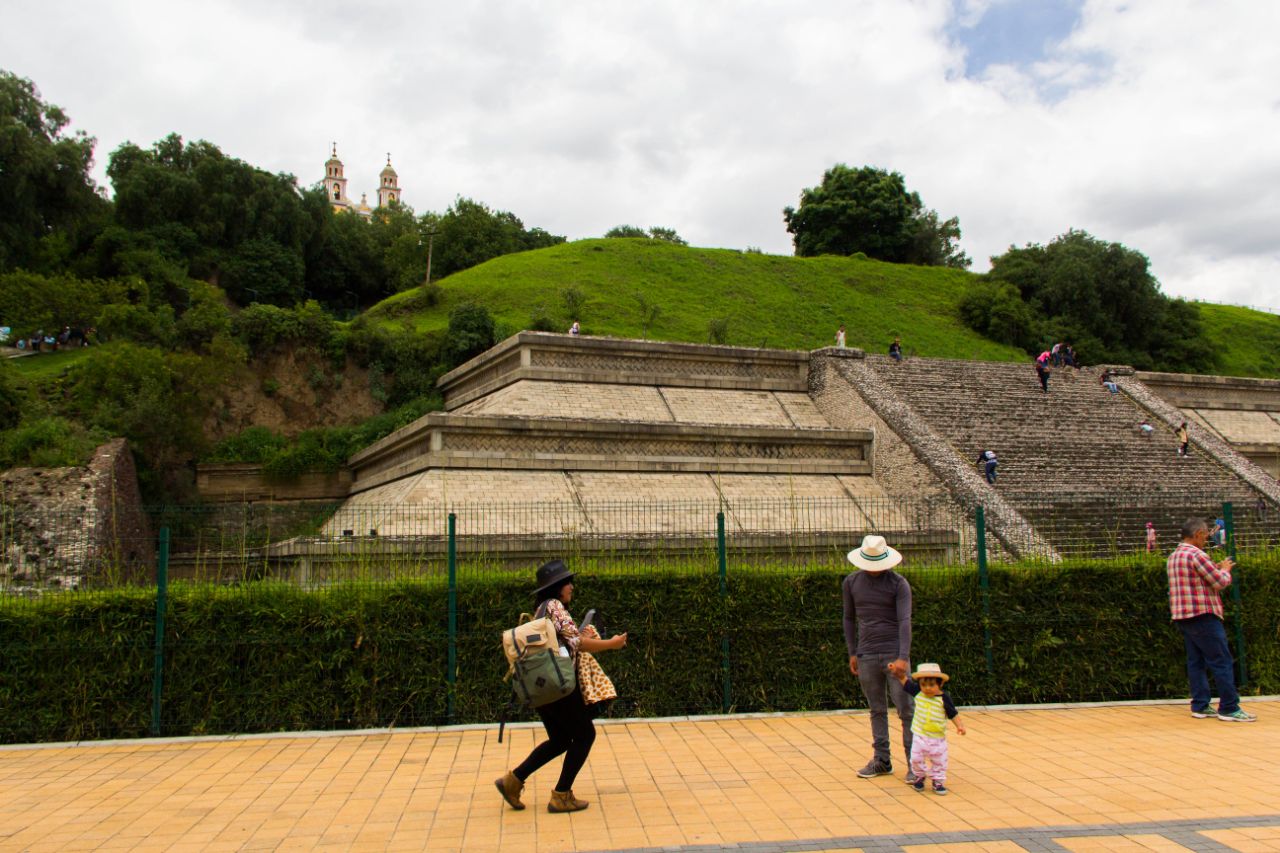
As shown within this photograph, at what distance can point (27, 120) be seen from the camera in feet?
106

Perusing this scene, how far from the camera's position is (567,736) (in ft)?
18.9

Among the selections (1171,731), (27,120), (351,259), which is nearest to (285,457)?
(1171,731)

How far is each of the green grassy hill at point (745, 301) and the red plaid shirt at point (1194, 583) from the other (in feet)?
65.1

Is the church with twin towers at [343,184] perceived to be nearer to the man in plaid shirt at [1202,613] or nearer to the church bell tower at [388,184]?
the church bell tower at [388,184]

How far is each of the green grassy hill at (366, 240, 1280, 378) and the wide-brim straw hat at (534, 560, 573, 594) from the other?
2035 cm

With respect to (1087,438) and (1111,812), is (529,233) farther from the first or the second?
(1111,812)

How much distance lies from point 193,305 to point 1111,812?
2710 centimetres

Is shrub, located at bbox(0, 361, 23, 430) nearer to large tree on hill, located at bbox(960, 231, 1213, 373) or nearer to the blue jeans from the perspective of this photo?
the blue jeans

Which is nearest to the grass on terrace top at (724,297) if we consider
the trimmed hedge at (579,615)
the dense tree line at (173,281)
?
the dense tree line at (173,281)

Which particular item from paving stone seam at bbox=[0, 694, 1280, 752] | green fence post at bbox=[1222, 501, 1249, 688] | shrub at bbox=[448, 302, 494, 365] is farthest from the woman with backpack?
shrub at bbox=[448, 302, 494, 365]

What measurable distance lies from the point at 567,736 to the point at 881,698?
237 cm

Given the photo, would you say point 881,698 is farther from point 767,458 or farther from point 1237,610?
point 767,458

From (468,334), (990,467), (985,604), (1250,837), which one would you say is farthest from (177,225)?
(1250,837)

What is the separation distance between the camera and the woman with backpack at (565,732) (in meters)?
5.74
